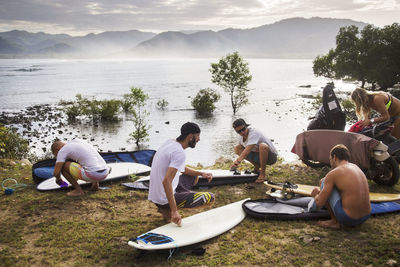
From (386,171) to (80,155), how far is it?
659 cm

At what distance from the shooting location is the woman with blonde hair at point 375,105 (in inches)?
271

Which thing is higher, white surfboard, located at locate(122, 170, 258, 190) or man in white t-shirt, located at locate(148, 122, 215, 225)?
man in white t-shirt, located at locate(148, 122, 215, 225)

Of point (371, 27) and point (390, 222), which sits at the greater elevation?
point (371, 27)

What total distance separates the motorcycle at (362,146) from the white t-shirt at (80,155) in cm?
487

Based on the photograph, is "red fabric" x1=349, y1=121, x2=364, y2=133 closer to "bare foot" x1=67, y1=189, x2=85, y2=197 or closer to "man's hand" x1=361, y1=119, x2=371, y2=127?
"man's hand" x1=361, y1=119, x2=371, y2=127

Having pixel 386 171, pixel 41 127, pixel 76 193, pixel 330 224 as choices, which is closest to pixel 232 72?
pixel 41 127

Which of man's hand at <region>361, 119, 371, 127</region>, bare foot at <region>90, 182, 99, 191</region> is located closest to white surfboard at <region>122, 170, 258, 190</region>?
bare foot at <region>90, 182, 99, 191</region>

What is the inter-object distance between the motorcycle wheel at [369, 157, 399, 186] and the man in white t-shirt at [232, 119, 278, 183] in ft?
7.17

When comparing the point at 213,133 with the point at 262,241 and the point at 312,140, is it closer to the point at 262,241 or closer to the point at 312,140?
the point at 312,140

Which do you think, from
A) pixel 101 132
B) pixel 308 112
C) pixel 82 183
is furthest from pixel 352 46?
pixel 82 183

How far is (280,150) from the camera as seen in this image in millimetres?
21141

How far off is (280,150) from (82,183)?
16128 millimetres

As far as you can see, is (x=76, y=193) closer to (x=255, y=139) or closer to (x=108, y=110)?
(x=255, y=139)

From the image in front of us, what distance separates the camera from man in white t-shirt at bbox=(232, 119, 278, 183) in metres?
6.98
